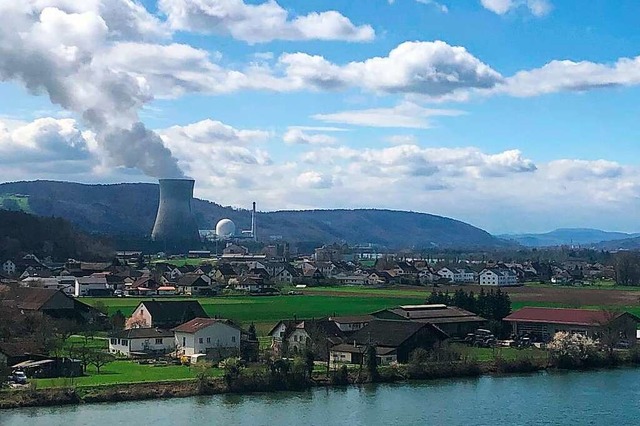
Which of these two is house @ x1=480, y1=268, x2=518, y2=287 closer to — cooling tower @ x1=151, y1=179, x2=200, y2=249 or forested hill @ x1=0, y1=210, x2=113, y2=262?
cooling tower @ x1=151, y1=179, x2=200, y2=249

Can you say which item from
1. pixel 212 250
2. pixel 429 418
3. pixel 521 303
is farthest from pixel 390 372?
pixel 212 250

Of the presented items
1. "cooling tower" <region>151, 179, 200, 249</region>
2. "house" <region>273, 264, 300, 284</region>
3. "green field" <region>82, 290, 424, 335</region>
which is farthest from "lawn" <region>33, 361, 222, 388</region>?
"cooling tower" <region>151, 179, 200, 249</region>

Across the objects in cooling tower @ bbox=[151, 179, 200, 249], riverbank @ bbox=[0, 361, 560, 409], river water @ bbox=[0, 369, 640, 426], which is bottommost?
river water @ bbox=[0, 369, 640, 426]

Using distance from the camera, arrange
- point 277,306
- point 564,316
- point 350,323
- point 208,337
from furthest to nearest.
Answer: point 277,306 → point 564,316 → point 350,323 → point 208,337

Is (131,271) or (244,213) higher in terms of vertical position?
(244,213)

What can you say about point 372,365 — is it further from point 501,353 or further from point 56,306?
point 56,306

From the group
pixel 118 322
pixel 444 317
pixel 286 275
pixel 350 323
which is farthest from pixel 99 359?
pixel 286 275

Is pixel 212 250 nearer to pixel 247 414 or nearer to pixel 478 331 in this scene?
pixel 478 331
